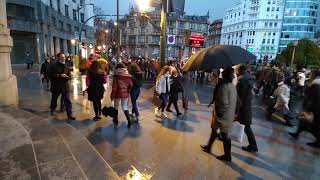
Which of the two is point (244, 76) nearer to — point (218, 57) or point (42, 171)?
point (218, 57)

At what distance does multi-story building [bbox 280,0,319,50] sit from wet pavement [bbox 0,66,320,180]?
9828cm

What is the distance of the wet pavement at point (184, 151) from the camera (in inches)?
156

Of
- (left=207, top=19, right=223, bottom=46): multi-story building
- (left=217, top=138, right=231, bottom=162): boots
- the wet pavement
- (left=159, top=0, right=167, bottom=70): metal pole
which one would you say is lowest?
the wet pavement

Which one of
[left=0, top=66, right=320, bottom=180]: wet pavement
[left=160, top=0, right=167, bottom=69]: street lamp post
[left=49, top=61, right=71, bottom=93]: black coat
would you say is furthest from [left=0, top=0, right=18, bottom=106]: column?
[left=160, top=0, right=167, bottom=69]: street lamp post

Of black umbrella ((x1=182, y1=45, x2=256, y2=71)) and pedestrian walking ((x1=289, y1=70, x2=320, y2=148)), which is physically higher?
black umbrella ((x1=182, y1=45, x2=256, y2=71))

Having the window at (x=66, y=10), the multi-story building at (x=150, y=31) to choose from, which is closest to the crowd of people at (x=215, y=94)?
the window at (x=66, y=10)

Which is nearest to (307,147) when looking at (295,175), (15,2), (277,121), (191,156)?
(295,175)

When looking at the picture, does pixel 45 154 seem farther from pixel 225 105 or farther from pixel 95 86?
pixel 225 105

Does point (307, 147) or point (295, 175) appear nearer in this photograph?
point (295, 175)

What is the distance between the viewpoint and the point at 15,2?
90.3 feet

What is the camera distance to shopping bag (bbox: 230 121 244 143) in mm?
4539

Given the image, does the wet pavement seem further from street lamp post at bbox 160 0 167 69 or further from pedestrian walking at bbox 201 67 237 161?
street lamp post at bbox 160 0 167 69

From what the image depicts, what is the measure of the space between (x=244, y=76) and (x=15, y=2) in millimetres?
31178

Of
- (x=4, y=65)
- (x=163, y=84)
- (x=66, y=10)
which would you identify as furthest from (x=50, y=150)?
(x=66, y=10)
